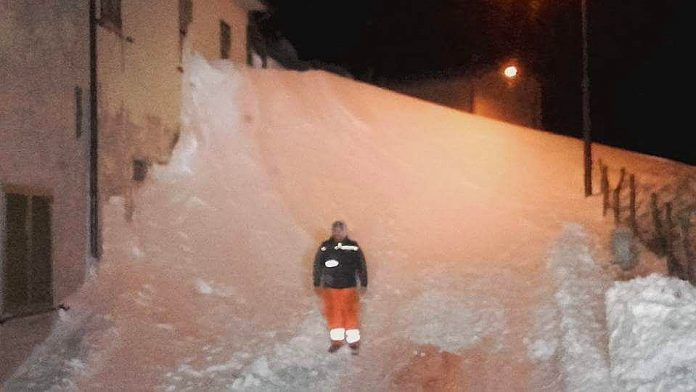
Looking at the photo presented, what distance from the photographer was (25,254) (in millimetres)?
9406

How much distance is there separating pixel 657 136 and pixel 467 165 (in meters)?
19.8

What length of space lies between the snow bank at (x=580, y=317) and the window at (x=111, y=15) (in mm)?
7245

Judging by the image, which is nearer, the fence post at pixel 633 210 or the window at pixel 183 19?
the fence post at pixel 633 210

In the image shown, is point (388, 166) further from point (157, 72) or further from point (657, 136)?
point (657, 136)

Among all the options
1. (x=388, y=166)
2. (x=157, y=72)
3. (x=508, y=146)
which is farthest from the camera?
(x=508, y=146)

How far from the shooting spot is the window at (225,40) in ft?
68.9

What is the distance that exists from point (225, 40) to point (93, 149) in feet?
34.6

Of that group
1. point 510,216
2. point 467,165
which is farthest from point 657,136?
point 510,216

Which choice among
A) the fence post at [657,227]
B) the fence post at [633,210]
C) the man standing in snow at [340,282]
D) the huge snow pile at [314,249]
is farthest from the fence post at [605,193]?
the man standing in snow at [340,282]

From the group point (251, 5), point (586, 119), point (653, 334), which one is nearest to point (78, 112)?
point (653, 334)

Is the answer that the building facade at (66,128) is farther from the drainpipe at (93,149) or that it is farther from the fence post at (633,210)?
the fence post at (633,210)

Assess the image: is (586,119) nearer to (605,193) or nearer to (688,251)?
Result: (605,193)

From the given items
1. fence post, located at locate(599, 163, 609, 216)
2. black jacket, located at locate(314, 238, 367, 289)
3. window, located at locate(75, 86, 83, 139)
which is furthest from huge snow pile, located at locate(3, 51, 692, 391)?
window, located at locate(75, 86, 83, 139)

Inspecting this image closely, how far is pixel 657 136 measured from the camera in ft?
116
